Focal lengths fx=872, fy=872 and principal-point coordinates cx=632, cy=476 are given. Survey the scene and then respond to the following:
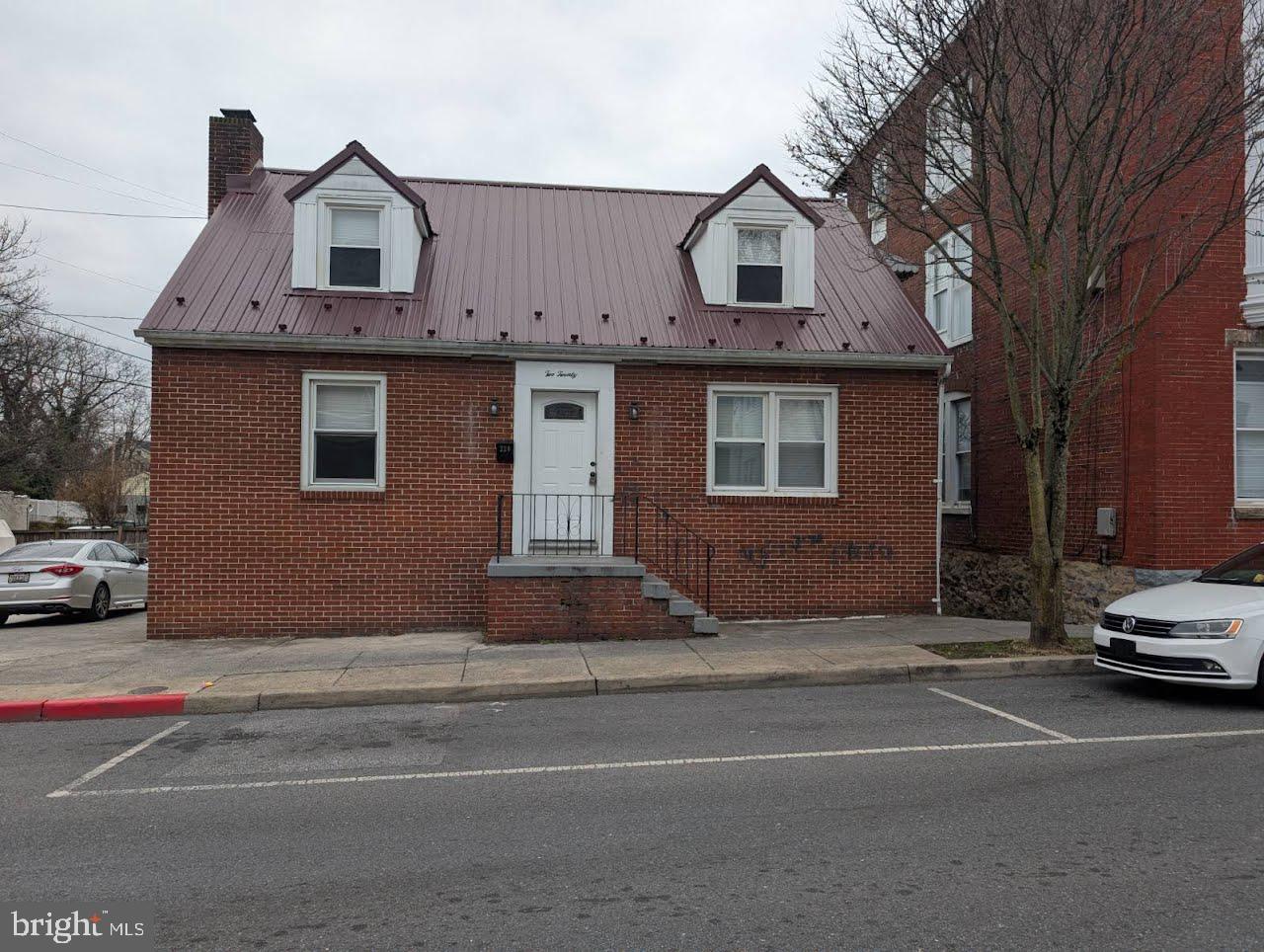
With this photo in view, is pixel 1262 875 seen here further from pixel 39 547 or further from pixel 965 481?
pixel 39 547

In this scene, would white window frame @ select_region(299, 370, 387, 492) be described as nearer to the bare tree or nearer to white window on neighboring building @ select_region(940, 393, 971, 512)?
the bare tree

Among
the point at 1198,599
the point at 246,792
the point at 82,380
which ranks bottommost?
the point at 246,792

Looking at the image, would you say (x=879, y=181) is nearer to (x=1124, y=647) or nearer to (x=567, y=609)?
(x=1124, y=647)

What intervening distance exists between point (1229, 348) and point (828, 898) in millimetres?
10595

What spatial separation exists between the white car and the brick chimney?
47.2ft

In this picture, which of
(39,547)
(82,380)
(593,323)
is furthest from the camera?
(82,380)

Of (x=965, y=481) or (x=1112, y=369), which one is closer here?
(x=1112, y=369)

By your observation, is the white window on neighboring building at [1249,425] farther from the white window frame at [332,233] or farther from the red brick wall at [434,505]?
the white window frame at [332,233]

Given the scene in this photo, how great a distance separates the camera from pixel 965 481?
15.8 metres

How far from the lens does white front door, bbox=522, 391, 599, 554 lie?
11.7m

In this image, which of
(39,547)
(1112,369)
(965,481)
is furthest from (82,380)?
(1112,369)

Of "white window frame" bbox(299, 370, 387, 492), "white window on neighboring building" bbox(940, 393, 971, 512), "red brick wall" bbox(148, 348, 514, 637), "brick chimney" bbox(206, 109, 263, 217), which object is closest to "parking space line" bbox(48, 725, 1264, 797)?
"red brick wall" bbox(148, 348, 514, 637)

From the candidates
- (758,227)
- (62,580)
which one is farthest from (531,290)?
(62,580)

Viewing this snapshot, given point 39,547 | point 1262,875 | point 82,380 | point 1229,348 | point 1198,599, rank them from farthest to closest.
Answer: point 82,380 → point 39,547 → point 1229,348 → point 1198,599 → point 1262,875
